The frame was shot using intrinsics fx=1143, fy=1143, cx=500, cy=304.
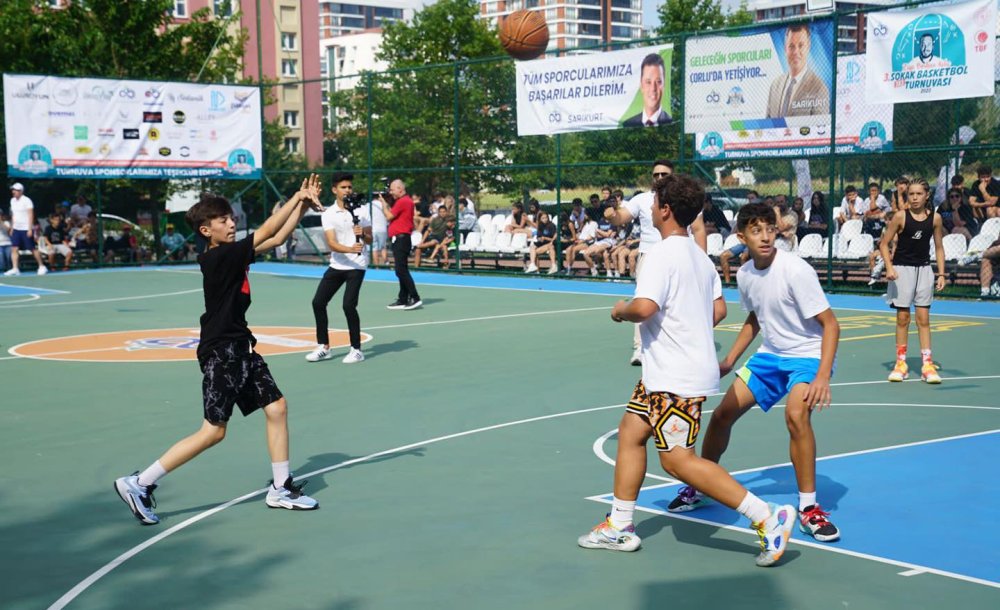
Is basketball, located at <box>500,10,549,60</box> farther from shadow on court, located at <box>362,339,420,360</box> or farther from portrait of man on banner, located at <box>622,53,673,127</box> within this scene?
shadow on court, located at <box>362,339,420,360</box>

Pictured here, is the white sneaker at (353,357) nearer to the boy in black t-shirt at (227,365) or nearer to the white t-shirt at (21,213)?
the boy in black t-shirt at (227,365)

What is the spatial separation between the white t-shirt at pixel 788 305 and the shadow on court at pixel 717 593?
1279 mm

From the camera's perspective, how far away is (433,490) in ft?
21.9

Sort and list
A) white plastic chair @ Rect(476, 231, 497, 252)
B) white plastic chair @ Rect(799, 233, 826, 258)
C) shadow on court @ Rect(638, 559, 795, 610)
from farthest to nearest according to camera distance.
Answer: white plastic chair @ Rect(476, 231, 497, 252) < white plastic chair @ Rect(799, 233, 826, 258) < shadow on court @ Rect(638, 559, 795, 610)

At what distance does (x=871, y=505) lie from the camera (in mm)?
6250

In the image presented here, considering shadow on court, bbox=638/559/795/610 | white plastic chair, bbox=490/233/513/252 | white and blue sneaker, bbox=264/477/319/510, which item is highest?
white plastic chair, bbox=490/233/513/252

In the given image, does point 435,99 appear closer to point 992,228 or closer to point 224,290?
point 992,228

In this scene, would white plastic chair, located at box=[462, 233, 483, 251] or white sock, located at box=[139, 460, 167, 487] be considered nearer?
white sock, located at box=[139, 460, 167, 487]

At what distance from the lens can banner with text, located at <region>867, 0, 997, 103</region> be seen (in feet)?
52.2

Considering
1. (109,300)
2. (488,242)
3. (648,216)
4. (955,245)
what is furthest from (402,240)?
(955,245)

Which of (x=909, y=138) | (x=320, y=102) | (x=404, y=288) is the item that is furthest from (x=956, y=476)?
(x=320, y=102)

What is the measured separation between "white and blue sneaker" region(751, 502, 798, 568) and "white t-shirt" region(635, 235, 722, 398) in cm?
64

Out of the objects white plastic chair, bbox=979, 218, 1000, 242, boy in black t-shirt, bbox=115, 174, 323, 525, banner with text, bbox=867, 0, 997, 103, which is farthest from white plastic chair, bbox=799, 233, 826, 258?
boy in black t-shirt, bbox=115, 174, 323, 525

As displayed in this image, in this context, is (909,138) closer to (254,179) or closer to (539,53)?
(539,53)
